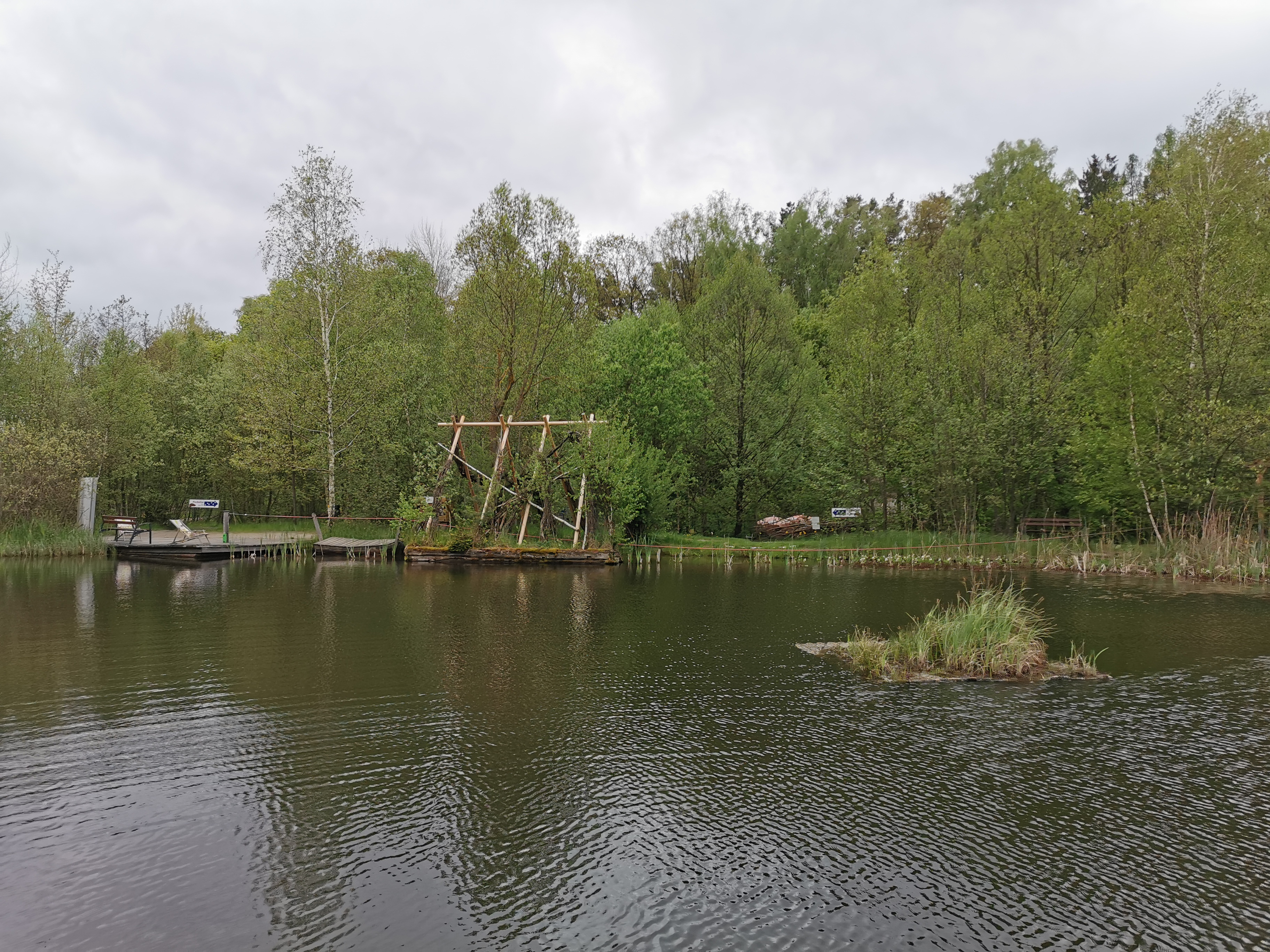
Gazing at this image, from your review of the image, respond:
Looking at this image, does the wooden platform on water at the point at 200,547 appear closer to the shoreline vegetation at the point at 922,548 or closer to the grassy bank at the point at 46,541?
the grassy bank at the point at 46,541

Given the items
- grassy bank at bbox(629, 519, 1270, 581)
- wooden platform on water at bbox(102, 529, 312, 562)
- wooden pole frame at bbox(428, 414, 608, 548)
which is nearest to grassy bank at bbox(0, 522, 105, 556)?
wooden platform on water at bbox(102, 529, 312, 562)

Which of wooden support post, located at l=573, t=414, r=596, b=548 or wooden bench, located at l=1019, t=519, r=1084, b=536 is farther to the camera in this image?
wooden bench, located at l=1019, t=519, r=1084, b=536

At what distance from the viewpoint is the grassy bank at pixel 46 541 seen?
23641mm

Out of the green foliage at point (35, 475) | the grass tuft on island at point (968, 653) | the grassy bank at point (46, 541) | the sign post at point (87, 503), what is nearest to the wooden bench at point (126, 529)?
the sign post at point (87, 503)

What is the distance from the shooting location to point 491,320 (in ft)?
101

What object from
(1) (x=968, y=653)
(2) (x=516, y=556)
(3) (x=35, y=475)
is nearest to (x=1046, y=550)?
(1) (x=968, y=653)

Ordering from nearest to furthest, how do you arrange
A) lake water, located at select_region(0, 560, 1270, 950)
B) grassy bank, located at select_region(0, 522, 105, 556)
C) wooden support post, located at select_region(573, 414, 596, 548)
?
lake water, located at select_region(0, 560, 1270, 950), grassy bank, located at select_region(0, 522, 105, 556), wooden support post, located at select_region(573, 414, 596, 548)

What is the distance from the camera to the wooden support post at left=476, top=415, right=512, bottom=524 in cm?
2658

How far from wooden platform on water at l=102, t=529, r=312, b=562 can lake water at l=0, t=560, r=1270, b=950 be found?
12418 mm

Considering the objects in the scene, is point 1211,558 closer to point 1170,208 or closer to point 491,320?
point 1170,208

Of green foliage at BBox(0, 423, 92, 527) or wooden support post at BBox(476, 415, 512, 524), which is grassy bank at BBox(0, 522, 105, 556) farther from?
wooden support post at BBox(476, 415, 512, 524)

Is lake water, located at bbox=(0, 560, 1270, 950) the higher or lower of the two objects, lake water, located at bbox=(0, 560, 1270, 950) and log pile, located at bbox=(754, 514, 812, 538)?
the lower

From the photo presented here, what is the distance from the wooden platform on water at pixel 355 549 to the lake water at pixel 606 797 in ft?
46.5

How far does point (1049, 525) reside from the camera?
101 feet
